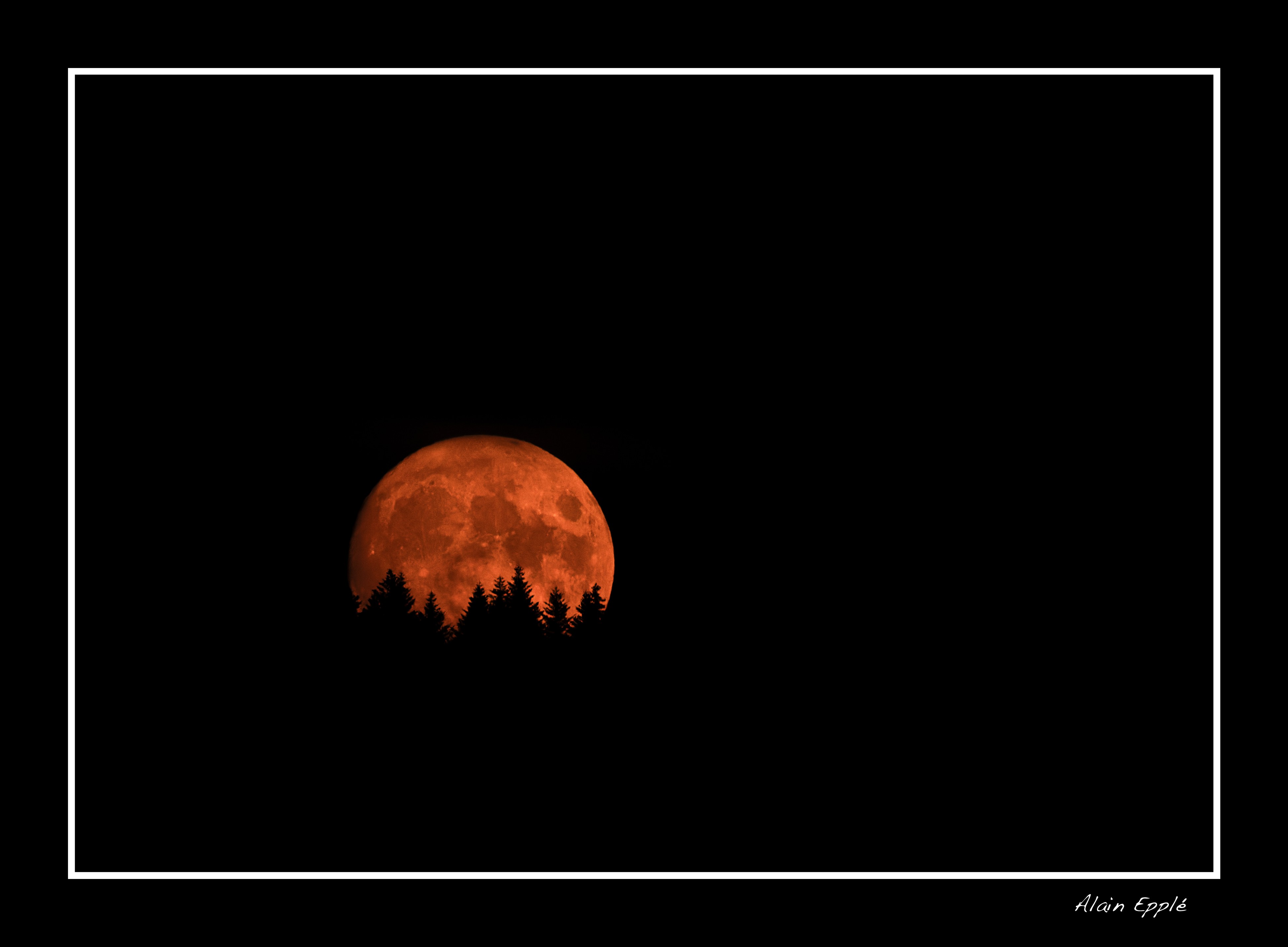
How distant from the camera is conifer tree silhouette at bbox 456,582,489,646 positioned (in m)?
10.0

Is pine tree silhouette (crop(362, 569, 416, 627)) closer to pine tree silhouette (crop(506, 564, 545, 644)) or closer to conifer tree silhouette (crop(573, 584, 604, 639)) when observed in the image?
pine tree silhouette (crop(506, 564, 545, 644))

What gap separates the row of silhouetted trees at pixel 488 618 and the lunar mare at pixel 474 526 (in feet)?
0.64

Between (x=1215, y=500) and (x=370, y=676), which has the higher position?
(x=1215, y=500)

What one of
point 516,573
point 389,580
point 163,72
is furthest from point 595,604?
point 163,72

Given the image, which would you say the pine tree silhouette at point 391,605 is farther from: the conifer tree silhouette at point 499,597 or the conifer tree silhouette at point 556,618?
the conifer tree silhouette at point 556,618

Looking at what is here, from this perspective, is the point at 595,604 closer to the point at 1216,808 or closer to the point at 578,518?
the point at 578,518

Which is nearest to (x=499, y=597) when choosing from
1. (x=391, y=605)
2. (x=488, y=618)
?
(x=488, y=618)

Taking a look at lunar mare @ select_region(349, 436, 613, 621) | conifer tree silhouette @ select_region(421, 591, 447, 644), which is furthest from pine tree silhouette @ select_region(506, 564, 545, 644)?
conifer tree silhouette @ select_region(421, 591, 447, 644)

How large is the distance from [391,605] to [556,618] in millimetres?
1381

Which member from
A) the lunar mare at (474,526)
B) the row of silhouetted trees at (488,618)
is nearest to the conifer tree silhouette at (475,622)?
the row of silhouetted trees at (488,618)

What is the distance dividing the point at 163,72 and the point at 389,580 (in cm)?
435

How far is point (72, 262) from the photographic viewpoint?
9.44 meters

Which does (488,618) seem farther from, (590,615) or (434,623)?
(590,615)

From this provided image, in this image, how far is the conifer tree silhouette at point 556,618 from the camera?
10273 mm
